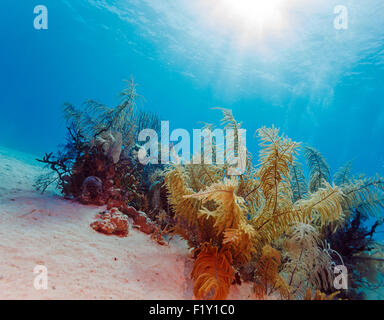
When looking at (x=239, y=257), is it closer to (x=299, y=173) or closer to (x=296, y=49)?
(x=299, y=173)

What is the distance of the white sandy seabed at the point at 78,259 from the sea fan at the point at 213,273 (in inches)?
9.1

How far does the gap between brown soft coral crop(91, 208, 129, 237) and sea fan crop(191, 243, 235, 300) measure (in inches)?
63.7

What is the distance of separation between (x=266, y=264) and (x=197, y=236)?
3.35 feet

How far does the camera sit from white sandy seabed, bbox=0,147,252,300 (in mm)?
2100

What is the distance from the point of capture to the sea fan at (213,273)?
2.38 meters

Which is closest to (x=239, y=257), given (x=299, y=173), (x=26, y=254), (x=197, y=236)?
(x=197, y=236)

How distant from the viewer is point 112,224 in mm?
3762
